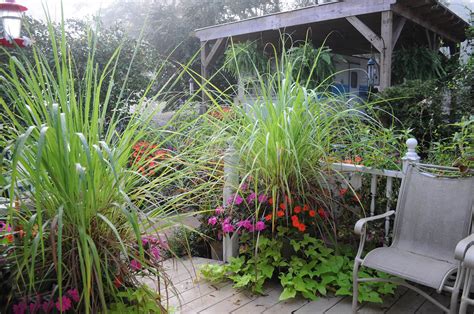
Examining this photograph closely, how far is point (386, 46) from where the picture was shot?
5.73 m

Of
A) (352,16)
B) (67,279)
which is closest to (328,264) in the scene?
(67,279)

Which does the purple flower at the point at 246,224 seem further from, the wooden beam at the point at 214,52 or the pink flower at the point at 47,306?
the wooden beam at the point at 214,52

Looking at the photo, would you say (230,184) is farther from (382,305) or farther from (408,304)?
(408,304)

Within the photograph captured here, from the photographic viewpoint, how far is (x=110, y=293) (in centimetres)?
160

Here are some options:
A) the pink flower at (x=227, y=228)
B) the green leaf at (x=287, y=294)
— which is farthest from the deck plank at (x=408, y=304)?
the pink flower at (x=227, y=228)

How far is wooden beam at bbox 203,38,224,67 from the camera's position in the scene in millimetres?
7801

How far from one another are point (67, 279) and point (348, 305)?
1.53 meters

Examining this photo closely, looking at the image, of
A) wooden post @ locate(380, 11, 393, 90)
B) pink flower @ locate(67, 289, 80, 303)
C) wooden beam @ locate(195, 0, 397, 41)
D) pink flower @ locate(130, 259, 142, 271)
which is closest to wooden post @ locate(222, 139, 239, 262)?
pink flower @ locate(130, 259, 142, 271)

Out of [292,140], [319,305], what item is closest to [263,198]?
[292,140]

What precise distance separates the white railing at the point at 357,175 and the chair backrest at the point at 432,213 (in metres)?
0.17

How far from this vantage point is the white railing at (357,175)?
2428 millimetres

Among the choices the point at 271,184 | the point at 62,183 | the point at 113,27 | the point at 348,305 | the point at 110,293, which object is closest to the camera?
the point at 62,183

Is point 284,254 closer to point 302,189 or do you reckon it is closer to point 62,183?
point 302,189

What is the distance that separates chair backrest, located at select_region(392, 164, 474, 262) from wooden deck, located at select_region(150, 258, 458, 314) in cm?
33
